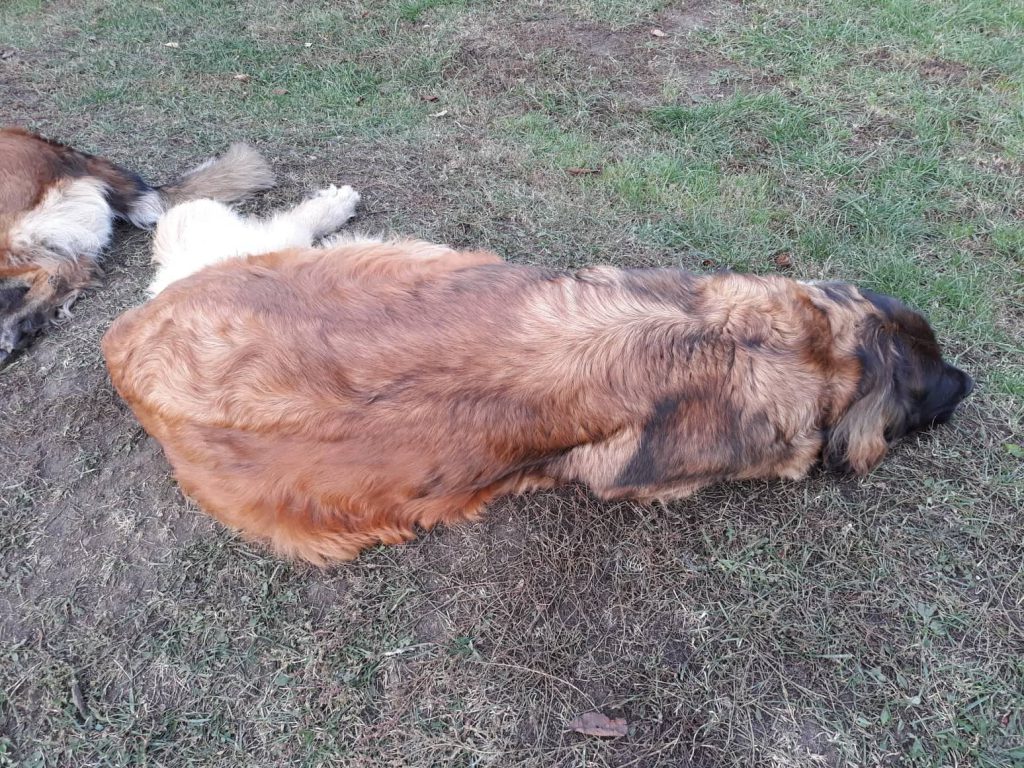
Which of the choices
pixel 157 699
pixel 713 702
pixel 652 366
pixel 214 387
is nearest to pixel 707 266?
pixel 652 366

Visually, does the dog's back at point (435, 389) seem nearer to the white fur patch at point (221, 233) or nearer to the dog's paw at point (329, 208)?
the white fur patch at point (221, 233)

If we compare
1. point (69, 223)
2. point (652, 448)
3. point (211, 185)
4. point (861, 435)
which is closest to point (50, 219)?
point (69, 223)

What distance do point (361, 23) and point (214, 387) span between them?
5269mm

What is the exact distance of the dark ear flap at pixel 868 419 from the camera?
2715 mm

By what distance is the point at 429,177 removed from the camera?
15.5 feet

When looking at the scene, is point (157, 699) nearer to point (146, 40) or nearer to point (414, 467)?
point (414, 467)

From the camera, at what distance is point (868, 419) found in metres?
2.77

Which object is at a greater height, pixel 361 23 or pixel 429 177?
pixel 361 23

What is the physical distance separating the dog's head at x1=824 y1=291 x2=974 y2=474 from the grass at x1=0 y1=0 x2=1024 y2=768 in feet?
0.99

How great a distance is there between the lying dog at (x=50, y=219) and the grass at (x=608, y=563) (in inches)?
7.5

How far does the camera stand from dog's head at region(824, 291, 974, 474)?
8.96 feet

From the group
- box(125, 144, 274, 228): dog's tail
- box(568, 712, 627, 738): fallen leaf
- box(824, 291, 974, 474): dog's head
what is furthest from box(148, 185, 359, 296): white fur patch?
box(824, 291, 974, 474): dog's head

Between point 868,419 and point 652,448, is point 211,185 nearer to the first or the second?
point 652,448

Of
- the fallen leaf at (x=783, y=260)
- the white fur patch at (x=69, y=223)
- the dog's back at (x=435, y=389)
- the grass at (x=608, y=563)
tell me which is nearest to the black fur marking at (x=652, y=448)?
the dog's back at (x=435, y=389)
